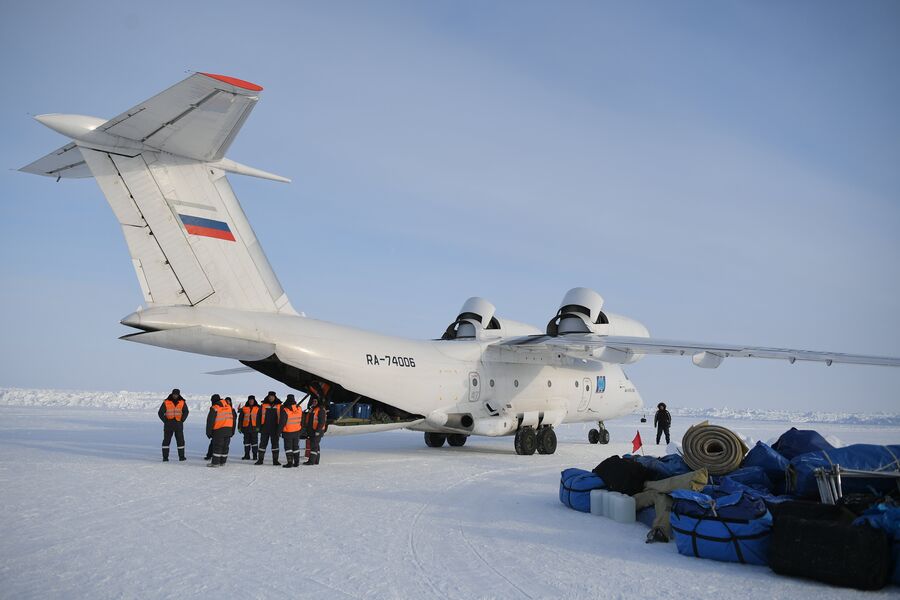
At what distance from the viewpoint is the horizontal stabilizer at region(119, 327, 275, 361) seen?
8.93m

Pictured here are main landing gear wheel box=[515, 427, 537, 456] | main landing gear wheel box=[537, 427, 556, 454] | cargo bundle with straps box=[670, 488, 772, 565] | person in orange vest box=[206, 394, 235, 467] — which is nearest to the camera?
cargo bundle with straps box=[670, 488, 772, 565]

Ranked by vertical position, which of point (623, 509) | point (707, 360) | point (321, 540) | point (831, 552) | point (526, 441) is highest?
point (707, 360)

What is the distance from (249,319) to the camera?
32.2ft

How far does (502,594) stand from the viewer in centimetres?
430

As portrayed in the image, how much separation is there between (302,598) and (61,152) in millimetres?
7672

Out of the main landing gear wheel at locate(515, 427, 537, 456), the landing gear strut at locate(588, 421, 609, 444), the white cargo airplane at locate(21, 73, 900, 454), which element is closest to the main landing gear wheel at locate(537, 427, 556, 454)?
the white cargo airplane at locate(21, 73, 900, 454)

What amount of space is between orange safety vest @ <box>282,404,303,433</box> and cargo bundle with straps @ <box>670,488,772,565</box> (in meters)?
6.87

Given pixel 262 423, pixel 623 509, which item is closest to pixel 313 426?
pixel 262 423

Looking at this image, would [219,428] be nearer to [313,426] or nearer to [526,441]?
[313,426]

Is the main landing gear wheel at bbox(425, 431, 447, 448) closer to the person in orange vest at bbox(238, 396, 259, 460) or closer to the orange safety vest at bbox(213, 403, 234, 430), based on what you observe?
the person in orange vest at bbox(238, 396, 259, 460)

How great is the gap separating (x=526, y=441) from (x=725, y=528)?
355 inches

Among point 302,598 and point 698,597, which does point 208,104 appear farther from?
point 698,597

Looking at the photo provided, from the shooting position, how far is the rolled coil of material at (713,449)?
24.0ft

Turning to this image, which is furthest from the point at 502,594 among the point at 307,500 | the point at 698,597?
the point at 307,500
